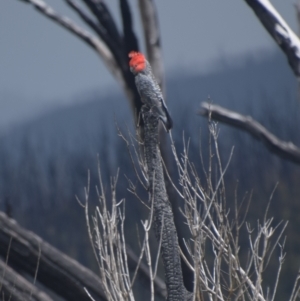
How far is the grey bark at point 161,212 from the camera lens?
1.58 metres

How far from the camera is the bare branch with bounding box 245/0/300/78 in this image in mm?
2316

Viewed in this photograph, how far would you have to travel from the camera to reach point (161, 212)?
1602 millimetres

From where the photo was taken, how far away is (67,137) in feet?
18.1

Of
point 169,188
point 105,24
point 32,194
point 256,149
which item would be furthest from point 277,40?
point 32,194

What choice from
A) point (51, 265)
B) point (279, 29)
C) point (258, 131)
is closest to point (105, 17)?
point (258, 131)

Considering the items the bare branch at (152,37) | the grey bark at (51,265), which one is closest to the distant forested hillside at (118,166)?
the bare branch at (152,37)

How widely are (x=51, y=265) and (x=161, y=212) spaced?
101 centimetres

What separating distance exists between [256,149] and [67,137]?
1.50 meters

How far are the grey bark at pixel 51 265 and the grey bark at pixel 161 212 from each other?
90 centimetres

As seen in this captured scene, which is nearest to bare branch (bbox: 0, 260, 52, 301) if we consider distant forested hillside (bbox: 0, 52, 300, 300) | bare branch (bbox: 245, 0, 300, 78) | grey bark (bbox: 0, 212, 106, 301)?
grey bark (bbox: 0, 212, 106, 301)

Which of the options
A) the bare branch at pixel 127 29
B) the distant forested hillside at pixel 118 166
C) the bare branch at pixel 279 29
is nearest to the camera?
the bare branch at pixel 279 29

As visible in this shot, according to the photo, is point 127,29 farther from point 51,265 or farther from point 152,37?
point 51,265

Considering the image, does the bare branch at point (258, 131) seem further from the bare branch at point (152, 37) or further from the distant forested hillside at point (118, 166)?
the distant forested hillside at point (118, 166)

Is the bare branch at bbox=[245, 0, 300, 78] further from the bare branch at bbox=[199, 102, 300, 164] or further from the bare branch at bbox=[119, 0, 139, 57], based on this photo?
the bare branch at bbox=[119, 0, 139, 57]
